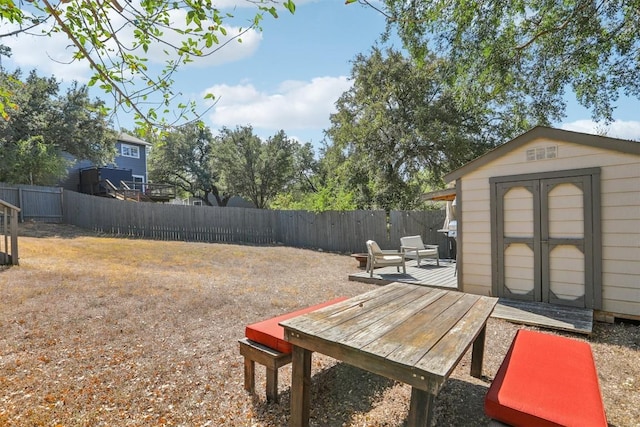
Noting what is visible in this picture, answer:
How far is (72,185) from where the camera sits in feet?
67.2

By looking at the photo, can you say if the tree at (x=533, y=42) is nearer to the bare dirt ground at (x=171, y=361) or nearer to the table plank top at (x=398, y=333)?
the bare dirt ground at (x=171, y=361)

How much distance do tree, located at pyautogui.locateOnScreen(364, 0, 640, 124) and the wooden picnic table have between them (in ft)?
19.1

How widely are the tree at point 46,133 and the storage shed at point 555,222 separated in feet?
52.3

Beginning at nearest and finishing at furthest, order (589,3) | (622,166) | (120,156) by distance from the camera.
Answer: (622,166), (589,3), (120,156)

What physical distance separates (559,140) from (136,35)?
17.9 feet

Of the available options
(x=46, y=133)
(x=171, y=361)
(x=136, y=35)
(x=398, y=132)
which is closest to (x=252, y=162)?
(x=46, y=133)

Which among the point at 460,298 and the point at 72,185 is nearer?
the point at 460,298

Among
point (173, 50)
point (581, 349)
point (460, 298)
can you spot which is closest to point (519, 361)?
point (581, 349)

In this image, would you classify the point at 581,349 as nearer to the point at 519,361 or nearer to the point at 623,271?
the point at 519,361

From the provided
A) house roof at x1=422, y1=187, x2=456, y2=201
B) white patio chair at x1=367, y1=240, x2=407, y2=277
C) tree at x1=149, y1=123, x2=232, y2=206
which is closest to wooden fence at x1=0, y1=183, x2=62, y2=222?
tree at x1=149, y1=123, x2=232, y2=206

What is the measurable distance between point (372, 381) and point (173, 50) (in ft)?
10.8

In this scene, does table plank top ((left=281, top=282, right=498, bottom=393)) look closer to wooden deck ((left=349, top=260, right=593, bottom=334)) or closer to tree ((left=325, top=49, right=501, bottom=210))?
wooden deck ((left=349, top=260, right=593, bottom=334))

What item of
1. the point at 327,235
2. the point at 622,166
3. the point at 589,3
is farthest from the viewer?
the point at 327,235

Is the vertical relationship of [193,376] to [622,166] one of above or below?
below
